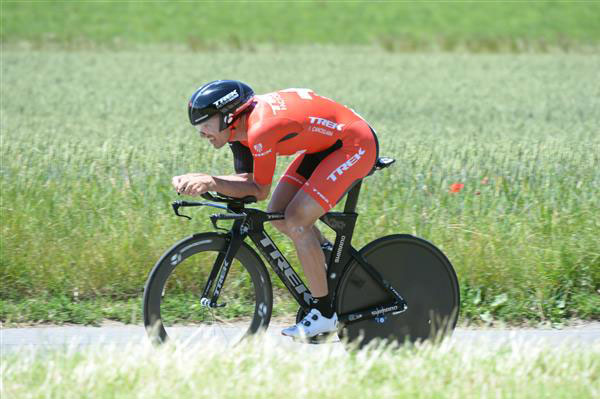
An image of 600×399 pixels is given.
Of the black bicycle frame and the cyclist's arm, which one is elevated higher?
the cyclist's arm

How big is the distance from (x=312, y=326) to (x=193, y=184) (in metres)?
1.13

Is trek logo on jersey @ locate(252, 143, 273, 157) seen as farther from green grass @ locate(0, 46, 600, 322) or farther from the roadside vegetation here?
green grass @ locate(0, 46, 600, 322)

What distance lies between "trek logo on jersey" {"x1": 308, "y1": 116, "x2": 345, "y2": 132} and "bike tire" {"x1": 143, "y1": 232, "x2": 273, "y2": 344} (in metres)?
0.83

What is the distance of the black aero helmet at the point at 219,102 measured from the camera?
496 centimetres

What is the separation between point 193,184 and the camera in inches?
191

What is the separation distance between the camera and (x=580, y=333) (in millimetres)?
6035

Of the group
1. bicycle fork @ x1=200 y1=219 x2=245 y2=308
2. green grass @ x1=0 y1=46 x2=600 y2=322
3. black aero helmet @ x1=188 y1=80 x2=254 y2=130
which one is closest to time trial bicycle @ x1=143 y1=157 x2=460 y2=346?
bicycle fork @ x1=200 y1=219 x2=245 y2=308

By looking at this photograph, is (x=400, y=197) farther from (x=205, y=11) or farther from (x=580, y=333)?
(x=205, y=11)

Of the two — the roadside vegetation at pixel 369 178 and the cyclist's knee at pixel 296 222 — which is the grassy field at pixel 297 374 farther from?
the roadside vegetation at pixel 369 178

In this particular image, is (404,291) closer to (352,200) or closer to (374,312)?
(374,312)

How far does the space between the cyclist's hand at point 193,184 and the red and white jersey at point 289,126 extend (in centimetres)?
29

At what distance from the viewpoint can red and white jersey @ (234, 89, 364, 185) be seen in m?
4.93

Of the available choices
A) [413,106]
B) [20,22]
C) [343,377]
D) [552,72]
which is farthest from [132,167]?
[20,22]

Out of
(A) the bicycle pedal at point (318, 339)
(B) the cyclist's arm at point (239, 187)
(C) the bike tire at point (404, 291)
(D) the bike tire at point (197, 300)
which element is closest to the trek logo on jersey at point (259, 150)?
(B) the cyclist's arm at point (239, 187)
